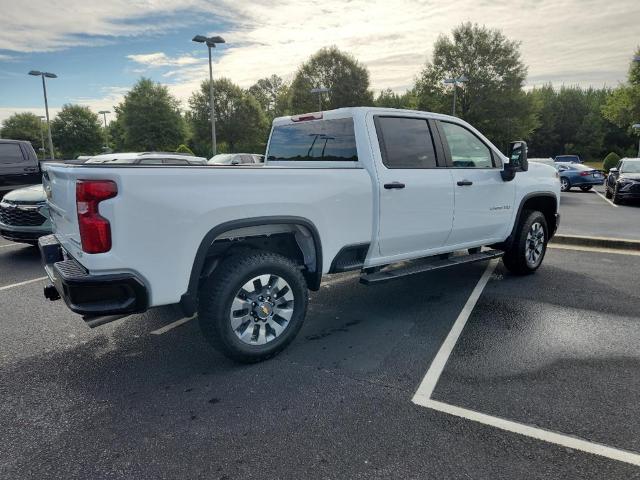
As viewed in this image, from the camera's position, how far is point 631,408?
2875mm

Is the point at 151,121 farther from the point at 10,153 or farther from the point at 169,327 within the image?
the point at 169,327

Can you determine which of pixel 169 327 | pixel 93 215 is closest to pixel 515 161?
pixel 169 327

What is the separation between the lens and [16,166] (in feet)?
32.3

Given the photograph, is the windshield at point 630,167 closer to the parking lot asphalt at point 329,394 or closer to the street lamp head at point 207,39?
the parking lot asphalt at point 329,394

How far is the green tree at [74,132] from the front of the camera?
59.8 metres

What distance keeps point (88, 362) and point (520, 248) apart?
506cm

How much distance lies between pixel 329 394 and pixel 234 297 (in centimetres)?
98

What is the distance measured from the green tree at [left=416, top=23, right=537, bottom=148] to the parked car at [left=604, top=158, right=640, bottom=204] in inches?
984

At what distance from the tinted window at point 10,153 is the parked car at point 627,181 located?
670 inches

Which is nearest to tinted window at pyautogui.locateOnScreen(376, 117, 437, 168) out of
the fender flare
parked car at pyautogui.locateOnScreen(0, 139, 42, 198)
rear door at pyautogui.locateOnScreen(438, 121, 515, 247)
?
rear door at pyautogui.locateOnScreen(438, 121, 515, 247)

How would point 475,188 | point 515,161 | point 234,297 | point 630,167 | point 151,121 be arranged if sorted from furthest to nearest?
point 151,121 → point 630,167 → point 515,161 → point 475,188 → point 234,297

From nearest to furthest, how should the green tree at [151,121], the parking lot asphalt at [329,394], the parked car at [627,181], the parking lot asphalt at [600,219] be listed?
the parking lot asphalt at [329,394] < the parking lot asphalt at [600,219] < the parked car at [627,181] < the green tree at [151,121]

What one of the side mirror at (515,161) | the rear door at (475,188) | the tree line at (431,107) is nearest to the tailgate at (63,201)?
the rear door at (475,188)

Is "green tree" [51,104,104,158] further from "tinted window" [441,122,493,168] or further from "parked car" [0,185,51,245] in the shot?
"tinted window" [441,122,493,168]
